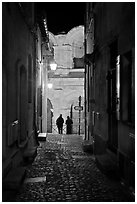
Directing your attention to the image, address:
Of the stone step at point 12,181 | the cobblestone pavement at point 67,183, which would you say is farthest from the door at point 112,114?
the stone step at point 12,181

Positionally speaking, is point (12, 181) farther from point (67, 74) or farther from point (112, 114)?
point (67, 74)

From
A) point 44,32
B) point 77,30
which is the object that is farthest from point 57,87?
point 44,32

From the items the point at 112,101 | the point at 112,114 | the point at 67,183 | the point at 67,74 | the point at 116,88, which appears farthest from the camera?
the point at 67,74

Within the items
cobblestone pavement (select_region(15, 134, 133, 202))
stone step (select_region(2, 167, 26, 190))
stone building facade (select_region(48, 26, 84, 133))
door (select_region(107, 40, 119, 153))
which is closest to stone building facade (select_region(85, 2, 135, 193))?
door (select_region(107, 40, 119, 153))

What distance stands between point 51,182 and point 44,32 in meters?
12.4

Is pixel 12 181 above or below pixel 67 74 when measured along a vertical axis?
below

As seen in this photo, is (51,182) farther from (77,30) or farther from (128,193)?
(77,30)

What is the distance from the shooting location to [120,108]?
21.8ft

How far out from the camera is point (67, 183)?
6883 mm

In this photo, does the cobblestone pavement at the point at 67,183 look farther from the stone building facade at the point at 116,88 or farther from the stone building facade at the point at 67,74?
the stone building facade at the point at 67,74

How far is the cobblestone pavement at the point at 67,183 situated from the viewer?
580 centimetres

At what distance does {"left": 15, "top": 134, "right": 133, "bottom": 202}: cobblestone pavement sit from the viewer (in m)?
5.80

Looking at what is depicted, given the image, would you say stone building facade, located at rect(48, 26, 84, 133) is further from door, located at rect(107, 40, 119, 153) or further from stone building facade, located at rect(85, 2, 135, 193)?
door, located at rect(107, 40, 119, 153)

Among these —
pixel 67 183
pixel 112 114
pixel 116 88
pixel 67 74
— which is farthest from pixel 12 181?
pixel 67 74
